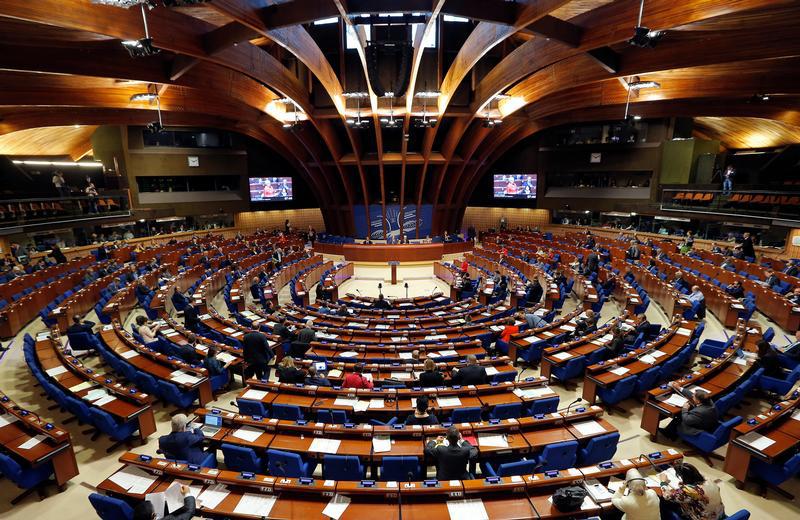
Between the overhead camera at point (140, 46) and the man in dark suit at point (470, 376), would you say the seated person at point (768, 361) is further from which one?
the overhead camera at point (140, 46)

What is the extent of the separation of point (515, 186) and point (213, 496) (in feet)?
109

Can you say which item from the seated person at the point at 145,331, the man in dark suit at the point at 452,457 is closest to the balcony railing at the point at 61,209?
the seated person at the point at 145,331

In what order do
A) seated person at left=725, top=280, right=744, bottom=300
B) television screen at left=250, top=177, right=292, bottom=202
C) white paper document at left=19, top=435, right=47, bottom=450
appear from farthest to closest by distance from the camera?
television screen at left=250, top=177, right=292, bottom=202, seated person at left=725, top=280, right=744, bottom=300, white paper document at left=19, top=435, right=47, bottom=450

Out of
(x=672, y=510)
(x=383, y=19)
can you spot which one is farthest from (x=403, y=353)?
(x=383, y=19)

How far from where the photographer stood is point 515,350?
10.9 metres

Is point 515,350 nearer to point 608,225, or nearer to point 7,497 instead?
point 7,497

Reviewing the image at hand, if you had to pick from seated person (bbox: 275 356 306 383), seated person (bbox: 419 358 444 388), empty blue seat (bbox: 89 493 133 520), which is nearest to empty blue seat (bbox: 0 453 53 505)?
empty blue seat (bbox: 89 493 133 520)

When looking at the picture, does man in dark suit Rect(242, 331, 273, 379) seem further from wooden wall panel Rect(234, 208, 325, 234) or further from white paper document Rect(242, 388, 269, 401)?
wooden wall panel Rect(234, 208, 325, 234)

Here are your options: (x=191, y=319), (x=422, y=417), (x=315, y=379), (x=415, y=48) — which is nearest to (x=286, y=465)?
(x=422, y=417)

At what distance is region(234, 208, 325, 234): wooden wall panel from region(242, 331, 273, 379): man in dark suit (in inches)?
1070

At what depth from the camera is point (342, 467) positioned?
5.74 metres

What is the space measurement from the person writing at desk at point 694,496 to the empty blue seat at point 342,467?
4101mm

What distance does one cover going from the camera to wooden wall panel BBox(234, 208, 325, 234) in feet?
112

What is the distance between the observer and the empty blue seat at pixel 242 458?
5945 millimetres
